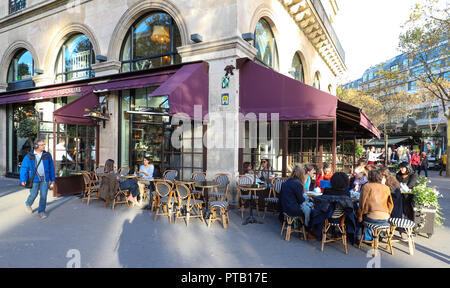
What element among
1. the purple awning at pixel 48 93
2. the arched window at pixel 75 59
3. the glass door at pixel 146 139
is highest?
the arched window at pixel 75 59

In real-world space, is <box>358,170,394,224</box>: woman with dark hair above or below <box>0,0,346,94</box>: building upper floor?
below

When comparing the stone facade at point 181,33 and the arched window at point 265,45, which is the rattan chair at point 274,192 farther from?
the arched window at point 265,45

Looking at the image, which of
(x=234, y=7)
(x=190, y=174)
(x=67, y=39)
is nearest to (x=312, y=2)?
(x=234, y=7)

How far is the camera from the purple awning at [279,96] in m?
6.29

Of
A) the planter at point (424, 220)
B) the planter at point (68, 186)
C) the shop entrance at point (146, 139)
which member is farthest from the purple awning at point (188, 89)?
the planter at point (424, 220)

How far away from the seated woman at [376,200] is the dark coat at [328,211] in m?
0.26

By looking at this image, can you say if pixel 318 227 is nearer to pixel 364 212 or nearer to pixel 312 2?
pixel 364 212

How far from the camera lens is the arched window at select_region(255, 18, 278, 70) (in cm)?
901

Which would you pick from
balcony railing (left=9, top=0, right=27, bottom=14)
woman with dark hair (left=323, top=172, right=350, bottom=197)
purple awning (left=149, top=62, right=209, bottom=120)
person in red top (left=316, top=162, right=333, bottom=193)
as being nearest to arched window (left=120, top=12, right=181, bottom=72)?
purple awning (left=149, top=62, right=209, bottom=120)

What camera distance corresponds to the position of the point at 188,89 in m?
6.66

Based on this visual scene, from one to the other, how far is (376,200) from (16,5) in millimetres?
16557

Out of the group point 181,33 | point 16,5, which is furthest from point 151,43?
point 16,5

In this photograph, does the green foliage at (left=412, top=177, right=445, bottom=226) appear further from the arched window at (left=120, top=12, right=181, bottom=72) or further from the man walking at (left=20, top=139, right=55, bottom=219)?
the man walking at (left=20, top=139, right=55, bottom=219)

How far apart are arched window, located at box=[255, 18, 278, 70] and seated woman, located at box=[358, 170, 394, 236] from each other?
18.3 feet
